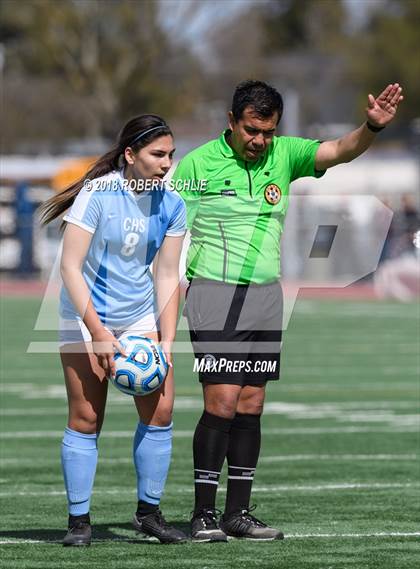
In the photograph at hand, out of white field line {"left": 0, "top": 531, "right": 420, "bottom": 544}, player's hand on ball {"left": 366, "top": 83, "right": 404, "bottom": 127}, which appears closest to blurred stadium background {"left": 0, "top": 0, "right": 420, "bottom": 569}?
white field line {"left": 0, "top": 531, "right": 420, "bottom": 544}

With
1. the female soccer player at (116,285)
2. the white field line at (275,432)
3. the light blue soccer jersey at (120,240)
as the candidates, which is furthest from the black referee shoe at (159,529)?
the white field line at (275,432)

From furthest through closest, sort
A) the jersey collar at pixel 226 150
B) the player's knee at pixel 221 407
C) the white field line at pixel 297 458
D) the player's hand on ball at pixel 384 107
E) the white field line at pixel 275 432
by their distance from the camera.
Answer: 1. the white field line at pixel 275 432
2. the white field line at pixel 297 458
3. the jersey collar at pixel 226 150
4. the player's knee at pixel 221 407
5. the player's hand on ball at pixel 384 107

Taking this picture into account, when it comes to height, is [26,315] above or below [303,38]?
below

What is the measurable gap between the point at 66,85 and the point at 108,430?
4652 centimetres

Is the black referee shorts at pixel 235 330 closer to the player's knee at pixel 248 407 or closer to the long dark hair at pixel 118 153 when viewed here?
the player's knee at pixel 248 407

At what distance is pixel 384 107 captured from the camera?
675 cm

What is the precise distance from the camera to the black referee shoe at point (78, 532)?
260 inches

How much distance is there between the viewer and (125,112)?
A: 52.2m

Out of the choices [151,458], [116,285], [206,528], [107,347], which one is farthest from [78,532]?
[116,285]

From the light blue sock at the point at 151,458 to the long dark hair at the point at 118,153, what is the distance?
102cm

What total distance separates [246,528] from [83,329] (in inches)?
45.6

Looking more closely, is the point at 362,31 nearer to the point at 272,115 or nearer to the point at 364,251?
the point at 364,251

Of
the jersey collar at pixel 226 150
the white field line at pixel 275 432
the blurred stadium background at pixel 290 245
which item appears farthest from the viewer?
the white field line at pixel 275 432

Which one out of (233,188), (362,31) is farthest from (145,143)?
(362,31)
